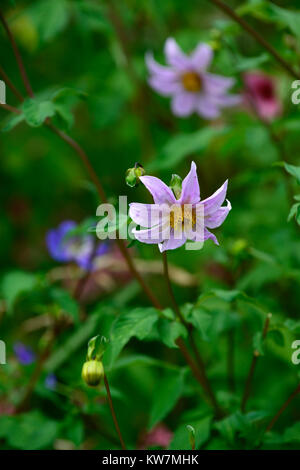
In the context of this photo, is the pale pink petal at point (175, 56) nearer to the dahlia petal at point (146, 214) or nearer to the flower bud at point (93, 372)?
the dahlia petal at point (146, 214)

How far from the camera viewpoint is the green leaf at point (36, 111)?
781mm

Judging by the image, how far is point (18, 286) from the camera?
105 centimetres

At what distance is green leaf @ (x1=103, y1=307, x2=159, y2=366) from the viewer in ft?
2.39

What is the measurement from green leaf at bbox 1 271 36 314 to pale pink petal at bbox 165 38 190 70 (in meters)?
0.62

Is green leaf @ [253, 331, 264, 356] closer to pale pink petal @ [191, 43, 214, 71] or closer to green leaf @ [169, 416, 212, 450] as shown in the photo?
green leaf @ [169, 416, 212, 450]

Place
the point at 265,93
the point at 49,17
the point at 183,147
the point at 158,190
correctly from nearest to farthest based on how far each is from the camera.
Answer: the point at 158,190, the point at 183,147, the point at 49,17, the point at 265,93

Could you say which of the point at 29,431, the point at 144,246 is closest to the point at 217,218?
the point at 144,246

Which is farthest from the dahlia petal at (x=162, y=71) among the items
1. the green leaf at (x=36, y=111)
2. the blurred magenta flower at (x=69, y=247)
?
the green leaf at (x=36, y=111)

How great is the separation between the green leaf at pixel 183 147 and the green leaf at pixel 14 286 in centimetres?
36

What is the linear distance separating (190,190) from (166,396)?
389mm

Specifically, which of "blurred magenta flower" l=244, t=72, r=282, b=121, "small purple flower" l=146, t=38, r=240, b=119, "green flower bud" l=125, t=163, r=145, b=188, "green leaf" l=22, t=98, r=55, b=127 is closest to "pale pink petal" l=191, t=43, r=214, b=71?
"small purple flower" l=146, t=38, r=240, b=119

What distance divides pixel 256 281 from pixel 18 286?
0.46 m

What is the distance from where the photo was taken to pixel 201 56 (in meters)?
1.38

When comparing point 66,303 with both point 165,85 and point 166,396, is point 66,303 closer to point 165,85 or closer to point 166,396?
point 166,396
